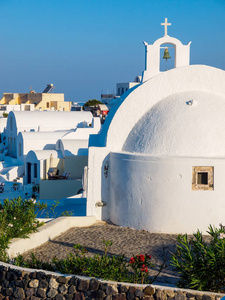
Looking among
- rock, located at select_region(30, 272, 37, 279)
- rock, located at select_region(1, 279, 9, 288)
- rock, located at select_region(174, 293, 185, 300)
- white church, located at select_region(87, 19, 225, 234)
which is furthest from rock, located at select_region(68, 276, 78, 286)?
white church, located at select_region(87, 19, 225, 234)

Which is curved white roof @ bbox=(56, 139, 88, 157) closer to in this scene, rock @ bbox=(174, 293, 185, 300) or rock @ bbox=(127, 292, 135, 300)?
rock @ bbox=(127, 292, 135, 300)

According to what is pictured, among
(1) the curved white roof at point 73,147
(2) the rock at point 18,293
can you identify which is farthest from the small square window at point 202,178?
(1) the curved white roof at point 73,147

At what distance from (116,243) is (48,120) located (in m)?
26.5

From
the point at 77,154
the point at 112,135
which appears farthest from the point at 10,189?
the point at 112,135

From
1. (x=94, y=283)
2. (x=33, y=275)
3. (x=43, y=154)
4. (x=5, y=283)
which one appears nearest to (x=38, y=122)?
(x=43, y=154)

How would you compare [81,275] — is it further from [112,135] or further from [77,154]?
[77,154]

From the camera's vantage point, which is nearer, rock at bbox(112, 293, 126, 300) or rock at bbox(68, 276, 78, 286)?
rock at bbox(112, 293, 126, 300)

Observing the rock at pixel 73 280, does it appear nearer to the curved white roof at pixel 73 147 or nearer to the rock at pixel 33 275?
the rock at pixel 33 275

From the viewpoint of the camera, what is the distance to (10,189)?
26719 mm

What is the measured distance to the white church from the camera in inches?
470

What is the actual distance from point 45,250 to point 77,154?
51.0 ft

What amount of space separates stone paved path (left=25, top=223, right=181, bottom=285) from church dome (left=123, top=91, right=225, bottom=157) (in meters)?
2.08

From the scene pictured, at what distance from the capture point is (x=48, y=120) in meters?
37.0

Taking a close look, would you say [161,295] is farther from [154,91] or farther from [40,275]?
[154,91]
